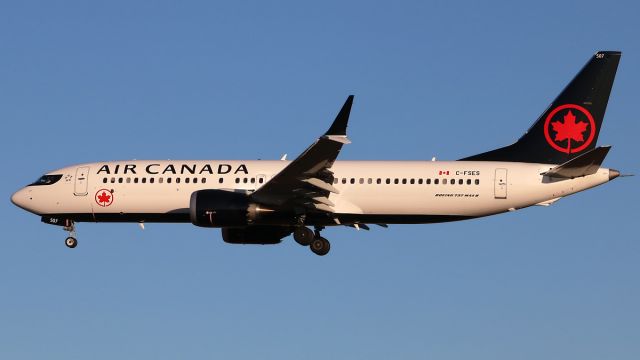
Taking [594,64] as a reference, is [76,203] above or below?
below

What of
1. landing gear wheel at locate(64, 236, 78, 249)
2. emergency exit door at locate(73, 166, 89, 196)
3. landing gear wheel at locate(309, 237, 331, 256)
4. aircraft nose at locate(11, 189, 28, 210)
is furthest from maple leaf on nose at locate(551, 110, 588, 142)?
aircraft nose at locate(11, 189, 28, 210)

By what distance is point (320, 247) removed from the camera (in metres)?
67.5

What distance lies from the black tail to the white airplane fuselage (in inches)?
47.5

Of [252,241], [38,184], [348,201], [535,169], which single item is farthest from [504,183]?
[38,184]

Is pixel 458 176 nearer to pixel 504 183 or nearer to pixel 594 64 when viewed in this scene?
pixel 504 183

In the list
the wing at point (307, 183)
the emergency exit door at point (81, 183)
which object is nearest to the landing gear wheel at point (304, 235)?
the wing at point (307, 183)

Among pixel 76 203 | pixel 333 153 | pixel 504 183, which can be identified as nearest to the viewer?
pixel 333 153

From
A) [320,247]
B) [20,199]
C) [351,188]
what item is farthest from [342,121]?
[20,199]

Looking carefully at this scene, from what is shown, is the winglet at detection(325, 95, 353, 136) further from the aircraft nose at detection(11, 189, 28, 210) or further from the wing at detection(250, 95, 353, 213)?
the aircraft nose at detection(11, 189, 28, 210)

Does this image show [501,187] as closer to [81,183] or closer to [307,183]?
[307,183]

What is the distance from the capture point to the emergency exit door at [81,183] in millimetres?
70000

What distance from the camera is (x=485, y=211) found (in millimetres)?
66000

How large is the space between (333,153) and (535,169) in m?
10.4

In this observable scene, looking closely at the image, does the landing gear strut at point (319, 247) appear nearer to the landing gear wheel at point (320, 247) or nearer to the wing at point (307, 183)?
the landing gear wheel at point (320, 247)
